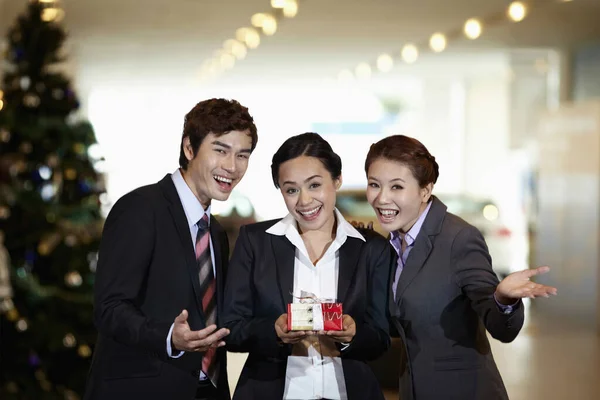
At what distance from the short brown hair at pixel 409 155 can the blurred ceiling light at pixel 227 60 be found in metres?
11.9

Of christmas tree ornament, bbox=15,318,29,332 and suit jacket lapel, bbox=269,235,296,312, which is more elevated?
suit jacket lapel, bbox=269,235,296,312

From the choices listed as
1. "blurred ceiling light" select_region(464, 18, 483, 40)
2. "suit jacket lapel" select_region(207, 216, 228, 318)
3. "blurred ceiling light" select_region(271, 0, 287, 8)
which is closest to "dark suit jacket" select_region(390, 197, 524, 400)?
"suit jacket lapel" select_region(207, 216, 228, 318)

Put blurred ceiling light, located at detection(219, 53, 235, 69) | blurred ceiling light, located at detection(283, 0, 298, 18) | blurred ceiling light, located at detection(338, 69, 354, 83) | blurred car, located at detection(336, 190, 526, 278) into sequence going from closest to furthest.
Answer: blurred ceiling light, located at detection(283, 0, 298, 18)
blurred car, located at detection(336, 190, 526, 278)
blurred ceiling light, located at detection(219, 53, 235, 69)
blurred ceiling light, located at detection(338, 69, 354, 83)

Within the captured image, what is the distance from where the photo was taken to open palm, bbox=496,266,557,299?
269 centimetres

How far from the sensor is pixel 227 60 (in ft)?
50.3

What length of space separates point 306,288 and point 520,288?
0.61 m

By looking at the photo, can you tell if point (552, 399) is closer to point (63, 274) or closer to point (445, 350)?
point (63, 274)

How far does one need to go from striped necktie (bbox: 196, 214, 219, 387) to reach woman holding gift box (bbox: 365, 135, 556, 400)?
0.55 m

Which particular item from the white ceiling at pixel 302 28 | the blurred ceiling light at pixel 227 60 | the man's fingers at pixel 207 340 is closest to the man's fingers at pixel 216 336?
the man's fingers at pixel 207 340

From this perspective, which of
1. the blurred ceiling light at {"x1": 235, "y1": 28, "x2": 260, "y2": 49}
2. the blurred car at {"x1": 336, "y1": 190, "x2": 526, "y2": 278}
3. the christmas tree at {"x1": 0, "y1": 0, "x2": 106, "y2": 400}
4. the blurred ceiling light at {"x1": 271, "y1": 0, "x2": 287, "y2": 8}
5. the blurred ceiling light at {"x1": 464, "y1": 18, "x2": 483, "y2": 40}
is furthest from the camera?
the blurred car at {"x1": 336, "y1": 190, "x2": 526, "y2": 278}

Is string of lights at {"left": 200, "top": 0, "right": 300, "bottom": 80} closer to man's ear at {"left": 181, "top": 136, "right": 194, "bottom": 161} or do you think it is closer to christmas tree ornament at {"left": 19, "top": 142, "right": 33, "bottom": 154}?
christmas tree ornament at {"left": 19, "top": 142, "right": 33, "bottom": 154}

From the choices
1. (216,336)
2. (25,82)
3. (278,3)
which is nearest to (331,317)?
(216,336)

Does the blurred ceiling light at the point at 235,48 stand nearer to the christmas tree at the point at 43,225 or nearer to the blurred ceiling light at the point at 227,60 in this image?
the blurred ceiling light at the point at 227,60

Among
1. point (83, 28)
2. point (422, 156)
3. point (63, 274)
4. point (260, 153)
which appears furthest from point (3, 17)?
Answer: point (260, 153)
